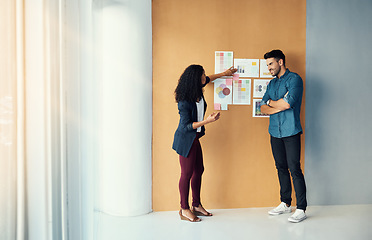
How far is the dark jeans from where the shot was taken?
2.93m

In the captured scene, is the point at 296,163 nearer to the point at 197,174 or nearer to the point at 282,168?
the point at 282,168

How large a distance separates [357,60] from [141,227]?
317 cm

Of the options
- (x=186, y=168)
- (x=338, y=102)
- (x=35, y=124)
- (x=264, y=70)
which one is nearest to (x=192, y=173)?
(x=186, y=168)

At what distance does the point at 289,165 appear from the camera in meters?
2.98

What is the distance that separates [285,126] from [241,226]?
43.9 inches

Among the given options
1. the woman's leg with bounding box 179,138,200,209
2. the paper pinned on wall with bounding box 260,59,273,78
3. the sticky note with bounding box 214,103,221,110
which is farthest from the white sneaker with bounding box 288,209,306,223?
the paper pinned on wall with bounding box 260,59,273,78

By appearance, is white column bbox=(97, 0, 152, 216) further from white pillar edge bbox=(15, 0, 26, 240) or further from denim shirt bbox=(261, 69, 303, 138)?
white pillar edge bbox=(15, 0, 26, 240)

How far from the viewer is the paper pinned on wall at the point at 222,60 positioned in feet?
10.6

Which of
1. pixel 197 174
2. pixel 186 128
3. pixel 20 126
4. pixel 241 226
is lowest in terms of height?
pixel 241 226

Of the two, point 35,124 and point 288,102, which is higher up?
point 288,102

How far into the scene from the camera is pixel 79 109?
63.5 inches

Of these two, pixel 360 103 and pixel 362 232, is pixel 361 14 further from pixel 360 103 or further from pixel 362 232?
pixel 362 232

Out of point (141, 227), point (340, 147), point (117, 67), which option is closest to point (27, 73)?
point (117, 67)

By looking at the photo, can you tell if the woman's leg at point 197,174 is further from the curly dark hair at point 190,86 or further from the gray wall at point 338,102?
the gray wall at point 338,102
